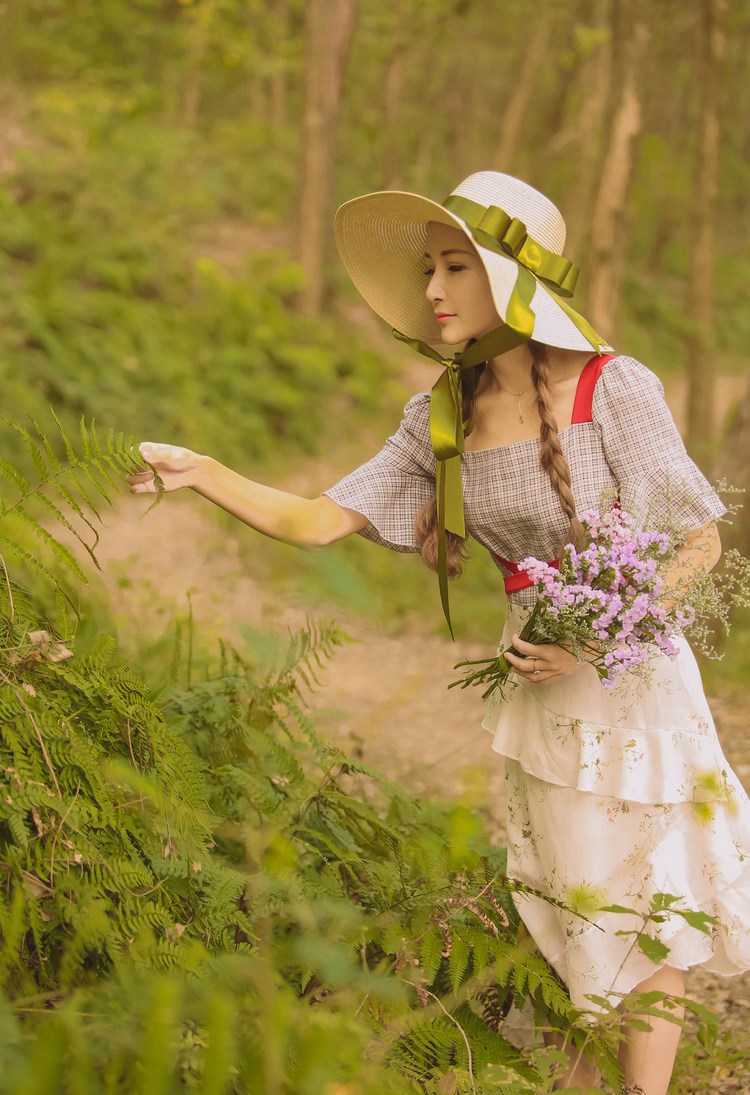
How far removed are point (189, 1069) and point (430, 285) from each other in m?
1.84

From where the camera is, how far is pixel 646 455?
2.65 m

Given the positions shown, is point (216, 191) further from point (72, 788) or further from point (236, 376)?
point (72, 788)

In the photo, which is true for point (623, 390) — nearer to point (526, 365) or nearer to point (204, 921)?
point (526, 365)

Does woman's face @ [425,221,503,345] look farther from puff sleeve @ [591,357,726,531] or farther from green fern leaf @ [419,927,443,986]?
green fern leaf @ [419,927,443,986]

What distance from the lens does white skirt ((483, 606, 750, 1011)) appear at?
104 inches

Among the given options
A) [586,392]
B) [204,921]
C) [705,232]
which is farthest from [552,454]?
[705,232]

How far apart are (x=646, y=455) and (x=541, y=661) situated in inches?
21.5

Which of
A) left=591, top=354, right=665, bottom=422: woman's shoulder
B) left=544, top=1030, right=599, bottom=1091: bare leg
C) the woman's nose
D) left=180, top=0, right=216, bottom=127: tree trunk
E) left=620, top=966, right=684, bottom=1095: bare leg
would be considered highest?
left=180, top=0, right=216, bottom=127: tree trunk

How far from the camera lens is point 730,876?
267 centimetres

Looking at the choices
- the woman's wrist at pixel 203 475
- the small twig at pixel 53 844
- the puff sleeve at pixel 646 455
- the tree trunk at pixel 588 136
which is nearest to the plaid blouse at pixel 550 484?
the puff sleeve at pixel 646 455

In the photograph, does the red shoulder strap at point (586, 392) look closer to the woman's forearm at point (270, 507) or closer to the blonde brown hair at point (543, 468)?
the blonde brown hair at point (543, 468)

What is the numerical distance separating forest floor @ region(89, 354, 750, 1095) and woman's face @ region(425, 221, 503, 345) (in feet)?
3.82

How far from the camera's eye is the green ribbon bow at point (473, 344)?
2670mm

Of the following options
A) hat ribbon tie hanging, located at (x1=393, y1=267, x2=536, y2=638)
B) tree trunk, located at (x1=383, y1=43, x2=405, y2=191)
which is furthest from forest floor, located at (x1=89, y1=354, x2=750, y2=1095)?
tree trunk, located at (x1=383, y1=43, x2=405, y2=191)
